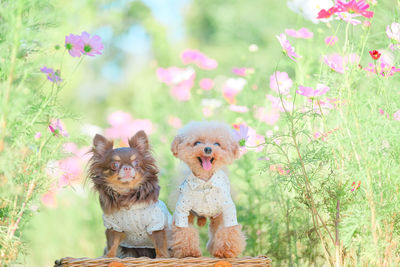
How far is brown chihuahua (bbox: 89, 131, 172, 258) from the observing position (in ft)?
7.95

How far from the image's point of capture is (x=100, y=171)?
2.46 metres

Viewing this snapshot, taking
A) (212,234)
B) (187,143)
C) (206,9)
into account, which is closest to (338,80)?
(187,143)

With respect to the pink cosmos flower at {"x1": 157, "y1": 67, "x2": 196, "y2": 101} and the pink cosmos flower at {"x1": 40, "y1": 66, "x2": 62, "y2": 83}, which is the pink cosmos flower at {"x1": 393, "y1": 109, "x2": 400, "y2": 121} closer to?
the pink cosmos flower at {"x1": 40, "y1": 66, "x2": 62, "y2": 83}

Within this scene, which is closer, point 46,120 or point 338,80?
point 46,120

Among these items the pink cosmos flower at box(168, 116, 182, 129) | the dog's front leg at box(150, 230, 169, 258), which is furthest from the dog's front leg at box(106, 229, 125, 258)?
the pink cosmos flower at box(168, 116, 182, 129)

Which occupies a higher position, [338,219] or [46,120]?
[46,120]

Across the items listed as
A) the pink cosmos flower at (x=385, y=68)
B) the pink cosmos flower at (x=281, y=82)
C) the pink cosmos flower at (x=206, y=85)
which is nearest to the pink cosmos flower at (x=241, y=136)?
the pink cosmos flower at (x=281, y=82)

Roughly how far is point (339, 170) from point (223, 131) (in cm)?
55

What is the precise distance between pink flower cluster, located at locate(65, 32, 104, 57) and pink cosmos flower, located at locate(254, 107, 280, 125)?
47.5 inches

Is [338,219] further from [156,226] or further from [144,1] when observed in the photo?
[144,1]

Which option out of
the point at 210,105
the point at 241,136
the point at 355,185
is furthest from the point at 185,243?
the point at 210,105

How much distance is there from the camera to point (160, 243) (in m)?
→ 2.46

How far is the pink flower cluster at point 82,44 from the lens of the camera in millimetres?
2324

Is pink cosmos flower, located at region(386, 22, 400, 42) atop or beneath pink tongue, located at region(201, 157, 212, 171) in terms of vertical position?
atop
